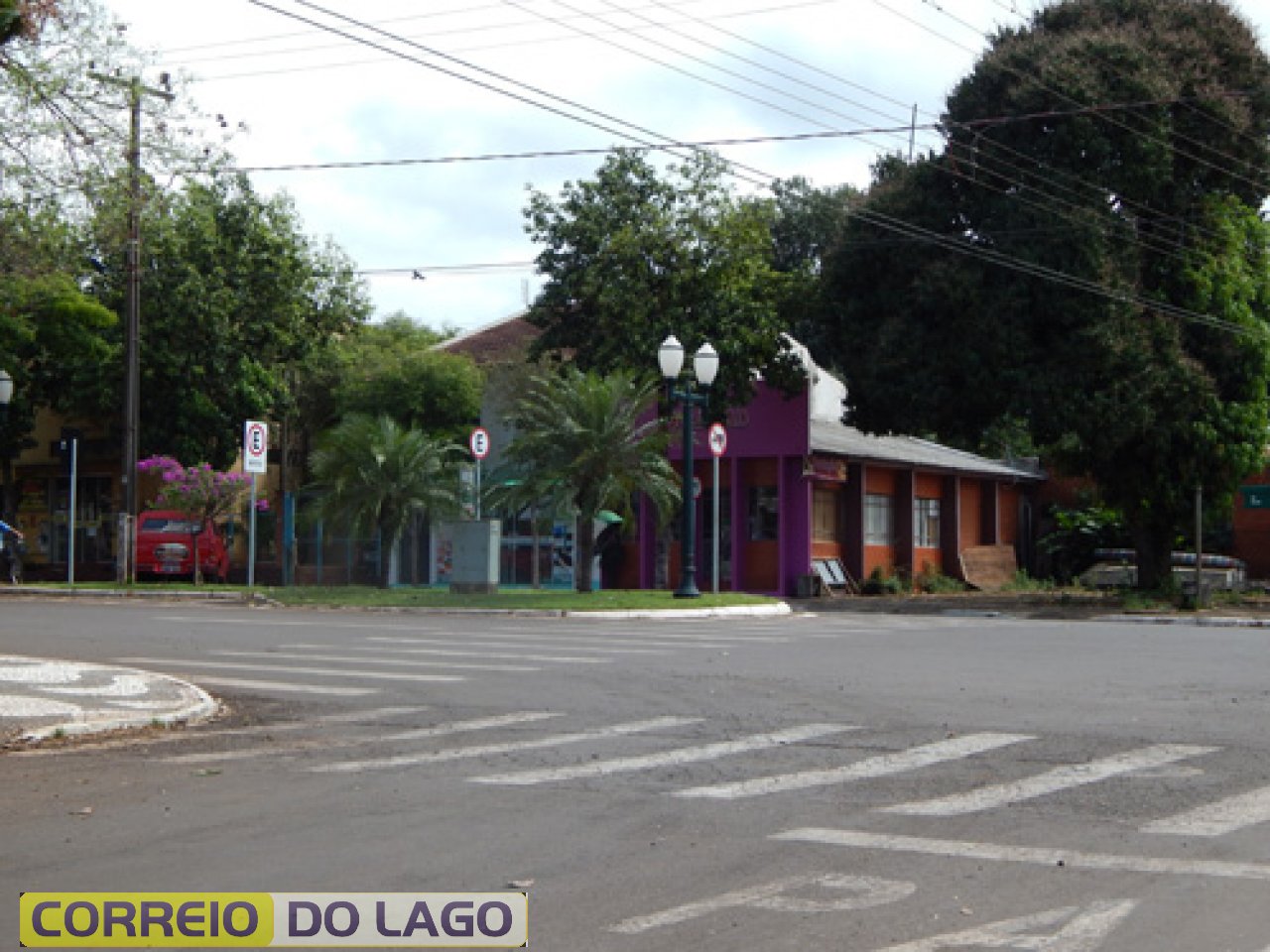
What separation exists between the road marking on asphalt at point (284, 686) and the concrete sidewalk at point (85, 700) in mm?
532

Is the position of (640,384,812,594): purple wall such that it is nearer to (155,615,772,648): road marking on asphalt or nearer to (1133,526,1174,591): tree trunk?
(1133,526,1174,591): tree trunk

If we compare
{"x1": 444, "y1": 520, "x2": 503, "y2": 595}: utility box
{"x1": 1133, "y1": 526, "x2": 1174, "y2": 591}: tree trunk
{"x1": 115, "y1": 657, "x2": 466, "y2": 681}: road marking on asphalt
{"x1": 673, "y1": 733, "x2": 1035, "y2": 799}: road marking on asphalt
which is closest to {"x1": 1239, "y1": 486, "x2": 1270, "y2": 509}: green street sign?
{"x1": 1133, "y1": 526, "x2": 1174, "y2": 591}: tree trunk

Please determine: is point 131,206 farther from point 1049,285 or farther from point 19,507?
point 19,507

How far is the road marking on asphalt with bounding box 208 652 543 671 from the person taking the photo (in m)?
14.9

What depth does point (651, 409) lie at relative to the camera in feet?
123

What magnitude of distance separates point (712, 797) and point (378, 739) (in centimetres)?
317

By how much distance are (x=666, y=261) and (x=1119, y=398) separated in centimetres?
1095

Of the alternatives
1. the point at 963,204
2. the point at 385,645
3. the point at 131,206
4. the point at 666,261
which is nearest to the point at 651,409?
the point at 666,261

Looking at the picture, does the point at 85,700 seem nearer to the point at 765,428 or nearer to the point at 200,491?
the point at 200,491

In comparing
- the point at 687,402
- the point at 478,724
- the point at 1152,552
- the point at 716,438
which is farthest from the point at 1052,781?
the point at 1152,552

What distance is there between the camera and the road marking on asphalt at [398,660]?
14906mm

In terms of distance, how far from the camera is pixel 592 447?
29.0 metres

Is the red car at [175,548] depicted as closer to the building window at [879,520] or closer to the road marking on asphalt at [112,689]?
the building window at [879,520]

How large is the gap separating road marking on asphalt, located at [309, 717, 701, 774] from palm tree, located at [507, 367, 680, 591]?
17887mm
